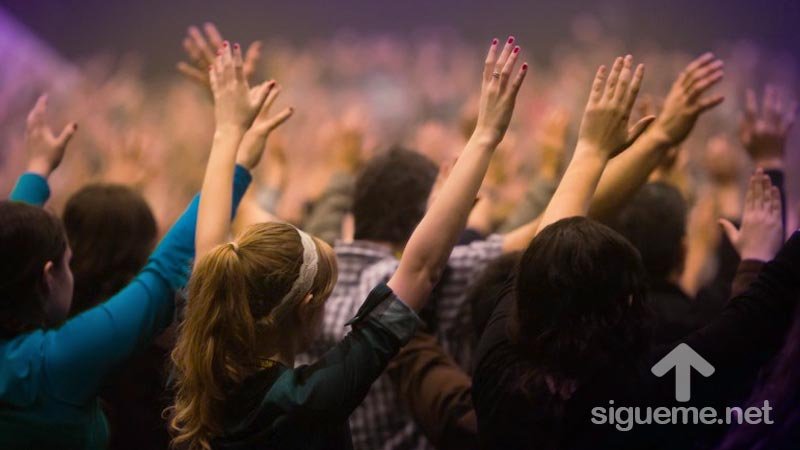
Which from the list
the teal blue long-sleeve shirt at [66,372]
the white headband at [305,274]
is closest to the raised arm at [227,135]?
the teal blue long-sleeve shirt at [66,372]

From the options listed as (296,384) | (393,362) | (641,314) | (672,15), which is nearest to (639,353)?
(641,314)

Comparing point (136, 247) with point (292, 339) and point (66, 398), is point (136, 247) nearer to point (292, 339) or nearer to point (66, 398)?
point (66, 398)

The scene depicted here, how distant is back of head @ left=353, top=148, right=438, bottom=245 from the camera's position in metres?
2.04

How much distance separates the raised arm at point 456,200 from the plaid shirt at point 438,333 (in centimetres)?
50

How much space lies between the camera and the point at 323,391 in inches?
46.8

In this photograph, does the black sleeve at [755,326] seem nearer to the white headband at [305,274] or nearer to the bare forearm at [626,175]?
the bare forearm at [626,175]

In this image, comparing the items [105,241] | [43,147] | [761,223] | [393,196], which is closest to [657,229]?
[761,223]

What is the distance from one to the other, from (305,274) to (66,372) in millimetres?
424

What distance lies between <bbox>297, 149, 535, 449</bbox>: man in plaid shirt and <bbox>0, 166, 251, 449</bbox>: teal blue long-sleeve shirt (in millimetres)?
542

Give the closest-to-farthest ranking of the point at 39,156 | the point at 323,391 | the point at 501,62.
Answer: the point at 323,391 < the point at 501,62 < the point at 39,156

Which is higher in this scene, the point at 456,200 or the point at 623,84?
the point at 623,84

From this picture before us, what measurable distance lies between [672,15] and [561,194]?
11.8 ft

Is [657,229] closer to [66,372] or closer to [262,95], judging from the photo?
[262,95]

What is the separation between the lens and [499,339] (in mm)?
1342
